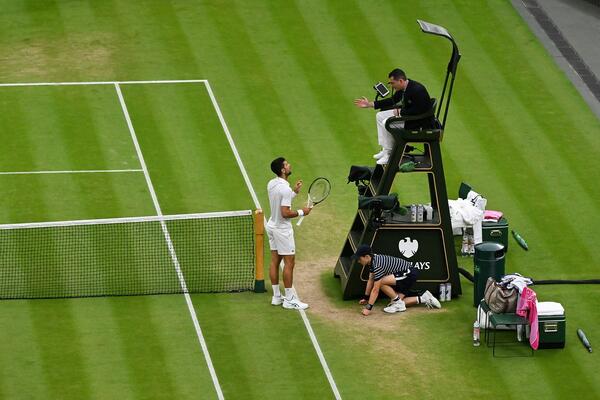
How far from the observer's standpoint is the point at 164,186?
93.0 feet

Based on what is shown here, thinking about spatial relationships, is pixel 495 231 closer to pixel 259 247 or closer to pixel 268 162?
pixel 259 247

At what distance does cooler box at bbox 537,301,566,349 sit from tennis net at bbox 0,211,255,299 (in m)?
4.92

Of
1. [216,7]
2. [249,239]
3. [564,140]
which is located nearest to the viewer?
[249,239]

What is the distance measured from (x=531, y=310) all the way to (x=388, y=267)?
2488mm

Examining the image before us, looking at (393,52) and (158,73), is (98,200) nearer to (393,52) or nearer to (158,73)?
(158,73)

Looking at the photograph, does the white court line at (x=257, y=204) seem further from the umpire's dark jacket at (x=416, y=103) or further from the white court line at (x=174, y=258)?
the umpire's dark jacket at (x=416, y=103)

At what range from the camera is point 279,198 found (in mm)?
23641

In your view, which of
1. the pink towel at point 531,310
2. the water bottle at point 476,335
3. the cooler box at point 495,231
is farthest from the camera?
the cooler box at point 495,231

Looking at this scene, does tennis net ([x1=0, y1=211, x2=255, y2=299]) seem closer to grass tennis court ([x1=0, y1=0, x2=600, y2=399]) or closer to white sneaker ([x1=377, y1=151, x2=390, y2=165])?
grass tennis court ([x1=0, y1=0, x2=600, y2=399])

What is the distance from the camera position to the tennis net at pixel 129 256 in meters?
24.6

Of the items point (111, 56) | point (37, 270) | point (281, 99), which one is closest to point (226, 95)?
point (281, 99)

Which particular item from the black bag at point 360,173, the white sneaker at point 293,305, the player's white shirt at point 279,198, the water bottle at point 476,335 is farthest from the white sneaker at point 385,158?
the water bottle at point 476,335

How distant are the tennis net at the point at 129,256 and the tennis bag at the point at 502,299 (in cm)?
418

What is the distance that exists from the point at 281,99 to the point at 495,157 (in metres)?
4.90
